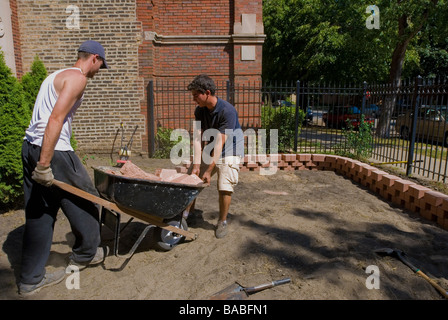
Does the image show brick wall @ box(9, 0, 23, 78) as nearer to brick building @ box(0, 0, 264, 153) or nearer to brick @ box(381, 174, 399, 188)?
brick building @ box(0, 0, 264, 153)

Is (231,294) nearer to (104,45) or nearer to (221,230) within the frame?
(221,230)

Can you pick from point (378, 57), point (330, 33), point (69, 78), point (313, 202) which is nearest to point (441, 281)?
point (313, 202)

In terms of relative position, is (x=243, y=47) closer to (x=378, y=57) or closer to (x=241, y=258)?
(x=241, y=258)

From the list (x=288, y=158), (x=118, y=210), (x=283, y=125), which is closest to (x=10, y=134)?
(x=118, y=210)

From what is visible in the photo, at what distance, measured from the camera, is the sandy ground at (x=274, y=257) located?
301 cm

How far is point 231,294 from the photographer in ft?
9.41

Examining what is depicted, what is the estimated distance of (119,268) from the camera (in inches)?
136

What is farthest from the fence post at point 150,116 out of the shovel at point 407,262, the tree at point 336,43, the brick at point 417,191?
the tree at point 336,43

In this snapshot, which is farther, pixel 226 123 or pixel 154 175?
pixel 226 123

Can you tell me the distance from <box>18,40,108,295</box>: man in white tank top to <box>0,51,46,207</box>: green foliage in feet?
6.43

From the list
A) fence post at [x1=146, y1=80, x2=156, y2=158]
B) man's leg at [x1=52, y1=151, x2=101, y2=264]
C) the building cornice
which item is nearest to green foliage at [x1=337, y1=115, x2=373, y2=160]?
the building cornice

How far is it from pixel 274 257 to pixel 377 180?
331 centimetres

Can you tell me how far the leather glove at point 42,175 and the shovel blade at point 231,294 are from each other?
1.63m

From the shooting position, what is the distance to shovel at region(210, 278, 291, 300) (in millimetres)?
2840
